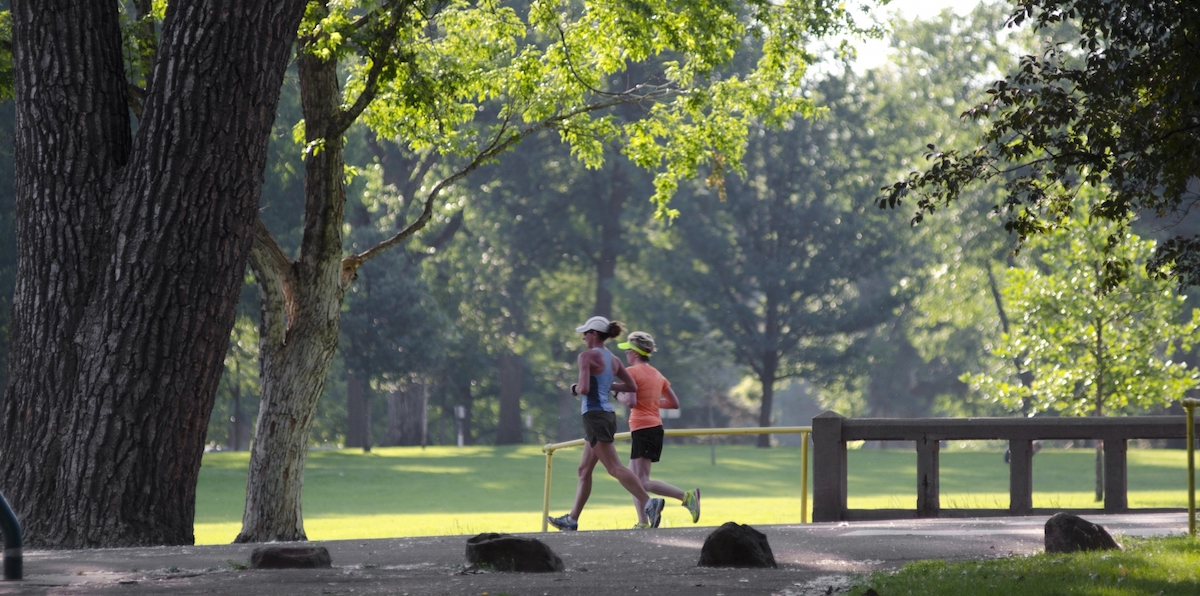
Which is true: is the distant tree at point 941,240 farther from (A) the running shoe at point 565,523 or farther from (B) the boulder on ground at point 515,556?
(B) the boulder on ground at point 515,556

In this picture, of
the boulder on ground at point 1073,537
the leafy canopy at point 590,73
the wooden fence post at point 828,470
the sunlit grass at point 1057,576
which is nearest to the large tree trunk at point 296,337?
the leafy canopy at point 590,73

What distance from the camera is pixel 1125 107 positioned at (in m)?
9.98

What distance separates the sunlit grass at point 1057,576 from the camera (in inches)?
277

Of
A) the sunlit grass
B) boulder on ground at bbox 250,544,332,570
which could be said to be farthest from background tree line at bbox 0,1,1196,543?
boulder on ground at bbox 250,544,332,570

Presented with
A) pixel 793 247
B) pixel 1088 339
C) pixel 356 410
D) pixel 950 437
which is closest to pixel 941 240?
pixel 793 247

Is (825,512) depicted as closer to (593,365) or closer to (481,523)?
(593,365)

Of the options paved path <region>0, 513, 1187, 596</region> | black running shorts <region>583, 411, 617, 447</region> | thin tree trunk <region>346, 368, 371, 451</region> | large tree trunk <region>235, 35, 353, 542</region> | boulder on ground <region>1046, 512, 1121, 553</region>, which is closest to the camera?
paved path <region>0, 513, 1187, 596</region>

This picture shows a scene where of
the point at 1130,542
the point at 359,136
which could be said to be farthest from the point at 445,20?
the point at 359,136

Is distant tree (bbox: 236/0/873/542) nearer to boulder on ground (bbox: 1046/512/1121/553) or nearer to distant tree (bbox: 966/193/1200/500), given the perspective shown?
boulder on ground (bbox: 1046/512/1121/553)

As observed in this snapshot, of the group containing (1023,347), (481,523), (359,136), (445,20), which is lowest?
(481,523)

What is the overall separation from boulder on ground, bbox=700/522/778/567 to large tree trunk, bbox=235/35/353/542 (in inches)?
267

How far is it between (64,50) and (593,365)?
14.7 feet

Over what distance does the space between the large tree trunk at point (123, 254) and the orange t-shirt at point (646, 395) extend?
3.50m

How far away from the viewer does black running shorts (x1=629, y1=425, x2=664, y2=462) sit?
39.6 feet
